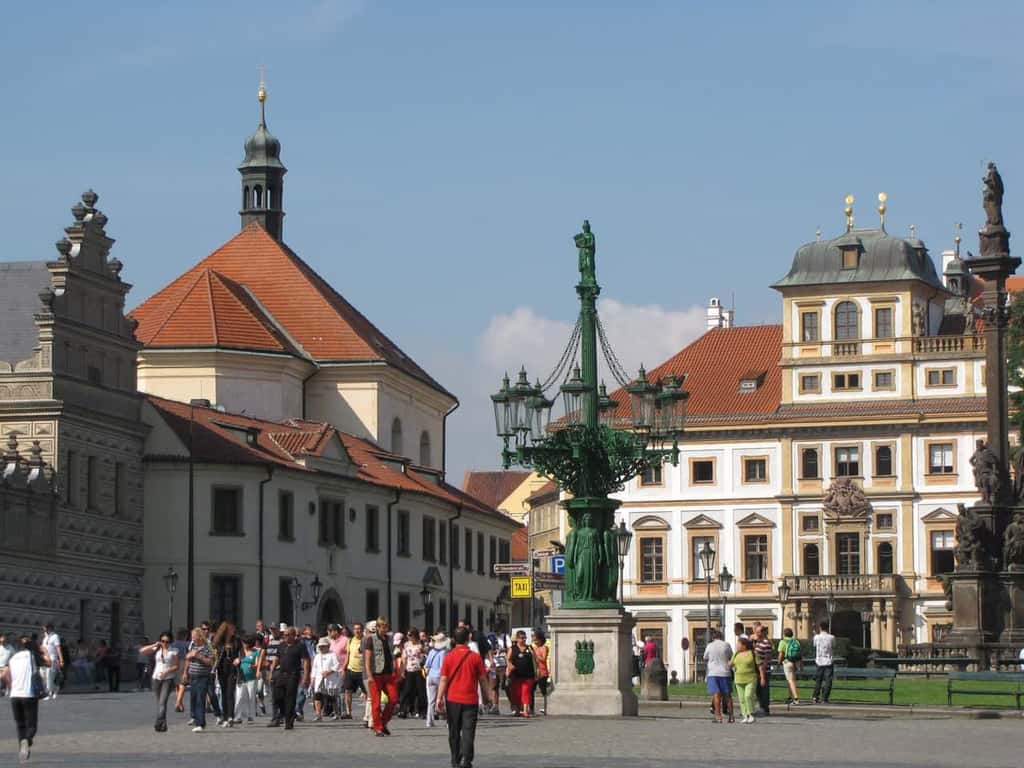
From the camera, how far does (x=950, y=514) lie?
3782 inches

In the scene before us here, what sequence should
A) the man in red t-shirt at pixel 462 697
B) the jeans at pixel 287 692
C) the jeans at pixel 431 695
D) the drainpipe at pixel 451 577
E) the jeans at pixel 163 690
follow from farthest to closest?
the drainpipe at pixel 451 577 → the jeans at pixel 431 695 → the jeans at pixel 287 692 → the jeans at pixel 163 690 → the man in red t-shirt at pixel 462 697

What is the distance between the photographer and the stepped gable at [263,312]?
82.2m

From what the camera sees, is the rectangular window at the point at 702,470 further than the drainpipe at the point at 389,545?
Yes

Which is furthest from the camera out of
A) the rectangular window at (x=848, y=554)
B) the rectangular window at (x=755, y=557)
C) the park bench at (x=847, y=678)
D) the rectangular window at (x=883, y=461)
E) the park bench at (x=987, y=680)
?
the rectangular window at (x=755, y=557)

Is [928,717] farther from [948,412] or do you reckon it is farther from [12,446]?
[948,412]

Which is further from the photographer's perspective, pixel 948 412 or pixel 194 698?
pixel 948 412

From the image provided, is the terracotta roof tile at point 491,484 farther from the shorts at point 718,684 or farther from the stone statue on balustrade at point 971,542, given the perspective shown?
the shorts at point 718,684

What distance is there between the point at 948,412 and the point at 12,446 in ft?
147

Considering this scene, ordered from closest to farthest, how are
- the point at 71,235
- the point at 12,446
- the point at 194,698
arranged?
the point at 194,698 < the point at 12,446 < the point at 71,235

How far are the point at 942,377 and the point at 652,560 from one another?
15.2 metres

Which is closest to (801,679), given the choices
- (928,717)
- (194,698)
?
(928,717)

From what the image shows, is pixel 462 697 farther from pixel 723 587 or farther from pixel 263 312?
pixel 263 312

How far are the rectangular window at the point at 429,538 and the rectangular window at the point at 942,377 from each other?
77.1 ft

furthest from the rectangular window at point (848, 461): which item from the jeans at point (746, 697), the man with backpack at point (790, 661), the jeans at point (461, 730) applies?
the jeans at point (461, 730)
